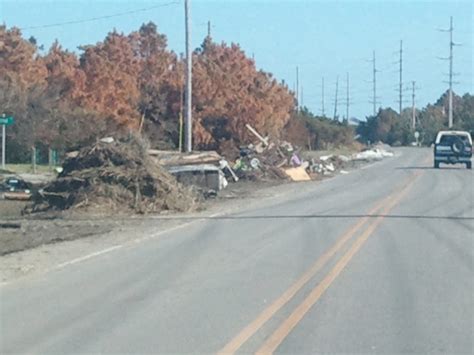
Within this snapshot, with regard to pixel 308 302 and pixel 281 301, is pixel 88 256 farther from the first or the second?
pixel 308 302

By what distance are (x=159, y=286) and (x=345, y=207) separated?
17248 mm

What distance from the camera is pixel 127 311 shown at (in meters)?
12.9

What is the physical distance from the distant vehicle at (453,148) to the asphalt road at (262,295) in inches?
1530

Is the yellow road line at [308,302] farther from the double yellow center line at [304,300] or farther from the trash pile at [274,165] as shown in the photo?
the trash pile at [274,165]

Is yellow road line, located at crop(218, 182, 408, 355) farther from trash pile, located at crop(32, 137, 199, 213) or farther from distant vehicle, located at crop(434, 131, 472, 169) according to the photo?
distant vehicle, located at crop(434, 131, 472, 169)

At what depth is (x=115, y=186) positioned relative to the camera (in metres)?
31.7

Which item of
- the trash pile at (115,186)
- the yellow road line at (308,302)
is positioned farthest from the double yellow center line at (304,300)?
the trash pile at (115,186)

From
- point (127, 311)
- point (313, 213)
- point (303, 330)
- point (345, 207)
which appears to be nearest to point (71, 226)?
point (313, 213)

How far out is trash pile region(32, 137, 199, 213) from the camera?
31.2 metres

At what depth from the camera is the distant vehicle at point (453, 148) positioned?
6356cm

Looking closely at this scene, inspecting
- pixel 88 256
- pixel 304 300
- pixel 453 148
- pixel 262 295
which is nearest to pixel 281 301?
pixel 304 300

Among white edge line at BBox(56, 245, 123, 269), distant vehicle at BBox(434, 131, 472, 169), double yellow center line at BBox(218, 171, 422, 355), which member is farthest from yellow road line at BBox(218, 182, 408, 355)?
distant vehicle at BBox(434, 131, 472, 169)

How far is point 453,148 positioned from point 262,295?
51661 mm

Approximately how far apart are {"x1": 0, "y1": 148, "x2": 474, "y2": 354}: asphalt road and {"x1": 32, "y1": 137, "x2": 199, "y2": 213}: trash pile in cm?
611
